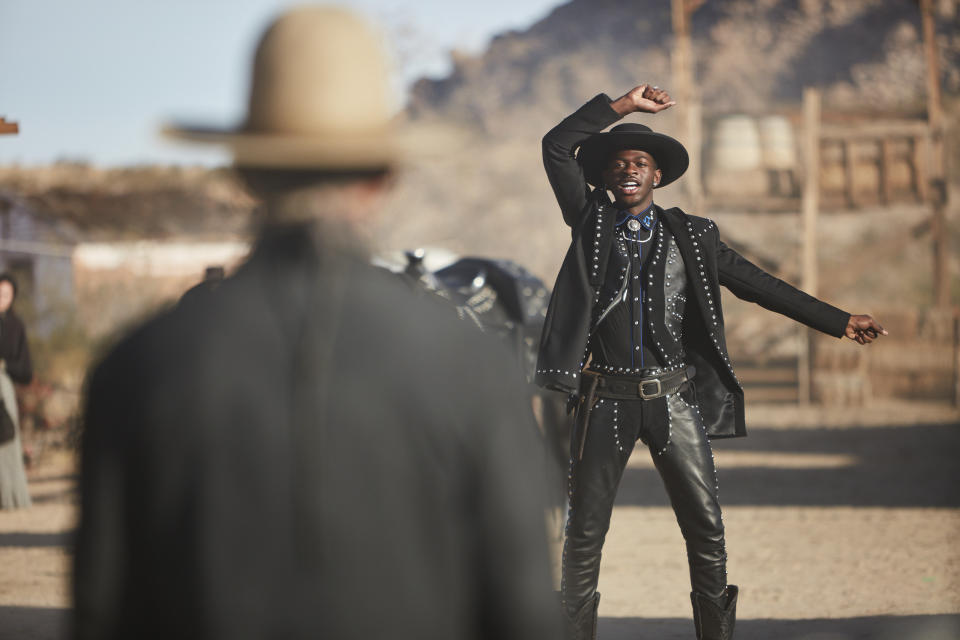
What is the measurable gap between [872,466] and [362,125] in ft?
35.7

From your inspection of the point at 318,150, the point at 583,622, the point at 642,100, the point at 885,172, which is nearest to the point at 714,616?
the point at 583,622

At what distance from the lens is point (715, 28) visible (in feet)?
183

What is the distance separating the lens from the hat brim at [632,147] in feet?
14.6

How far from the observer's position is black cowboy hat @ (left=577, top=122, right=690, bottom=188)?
445cm

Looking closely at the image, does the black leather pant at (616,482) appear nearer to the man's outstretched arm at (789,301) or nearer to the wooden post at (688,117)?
the man's outstretched arm at (789,301)

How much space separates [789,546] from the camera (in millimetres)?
7660

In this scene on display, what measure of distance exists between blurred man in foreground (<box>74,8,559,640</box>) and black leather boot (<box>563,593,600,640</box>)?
277cm

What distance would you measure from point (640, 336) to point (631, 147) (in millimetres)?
786

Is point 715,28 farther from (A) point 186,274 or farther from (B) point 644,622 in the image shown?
(B) point 644,622

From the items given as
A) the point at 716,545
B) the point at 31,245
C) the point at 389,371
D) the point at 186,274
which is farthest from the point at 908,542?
the point at 31,245

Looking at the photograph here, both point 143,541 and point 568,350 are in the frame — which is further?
point 568,350

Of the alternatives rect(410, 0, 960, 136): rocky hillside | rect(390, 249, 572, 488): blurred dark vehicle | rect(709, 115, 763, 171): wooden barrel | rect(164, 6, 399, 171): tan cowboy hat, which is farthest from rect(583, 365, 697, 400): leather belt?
rect(410, 0, 960, 136): rocky hillside

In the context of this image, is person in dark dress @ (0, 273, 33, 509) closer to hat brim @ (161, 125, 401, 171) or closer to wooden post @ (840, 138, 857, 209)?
hat brim @ (161, 125, 401, 171)

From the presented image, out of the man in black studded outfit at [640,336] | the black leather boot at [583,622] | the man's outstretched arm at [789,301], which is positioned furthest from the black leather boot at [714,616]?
the man's outstretched arm at [789,301]
